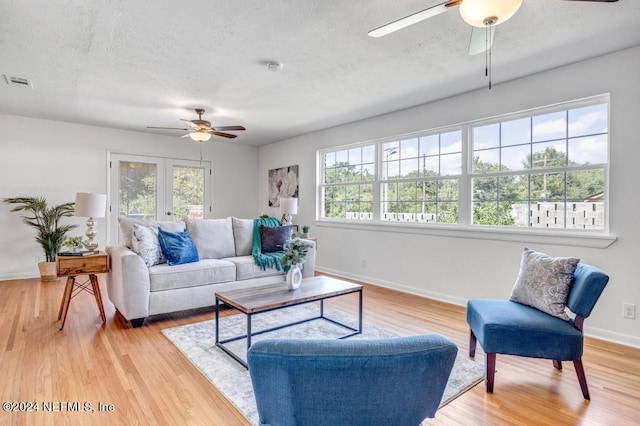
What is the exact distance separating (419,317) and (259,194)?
484cm

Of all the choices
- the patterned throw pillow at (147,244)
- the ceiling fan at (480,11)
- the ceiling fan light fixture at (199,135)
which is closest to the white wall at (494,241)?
the ceiling fan at (480,11)

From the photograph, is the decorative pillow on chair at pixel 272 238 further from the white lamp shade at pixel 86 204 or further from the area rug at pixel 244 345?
the white lamp shade at pixel 86 204

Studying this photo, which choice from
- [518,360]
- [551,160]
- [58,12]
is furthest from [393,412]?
[551,160]

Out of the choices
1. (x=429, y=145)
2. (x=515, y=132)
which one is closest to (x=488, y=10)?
(x=515, y=132)

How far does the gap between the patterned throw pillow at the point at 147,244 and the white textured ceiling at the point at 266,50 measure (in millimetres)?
1539

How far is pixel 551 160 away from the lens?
330 centimetres

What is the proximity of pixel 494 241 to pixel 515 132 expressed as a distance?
3.82ft

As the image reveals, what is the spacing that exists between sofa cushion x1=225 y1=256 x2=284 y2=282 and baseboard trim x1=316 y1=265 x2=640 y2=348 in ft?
5.18

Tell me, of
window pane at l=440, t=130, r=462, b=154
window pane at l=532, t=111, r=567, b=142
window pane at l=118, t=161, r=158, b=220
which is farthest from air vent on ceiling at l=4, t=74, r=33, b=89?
window pane at l=532, t=111, r=567, b=142

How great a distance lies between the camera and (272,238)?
426cm

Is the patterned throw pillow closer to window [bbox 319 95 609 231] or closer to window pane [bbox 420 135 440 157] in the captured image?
window [bbox 319 95 609 231]

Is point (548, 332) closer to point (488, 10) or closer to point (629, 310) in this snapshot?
point (629, 310)

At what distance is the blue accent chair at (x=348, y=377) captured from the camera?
857mm

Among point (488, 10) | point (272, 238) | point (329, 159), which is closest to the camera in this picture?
point (488, 10)
